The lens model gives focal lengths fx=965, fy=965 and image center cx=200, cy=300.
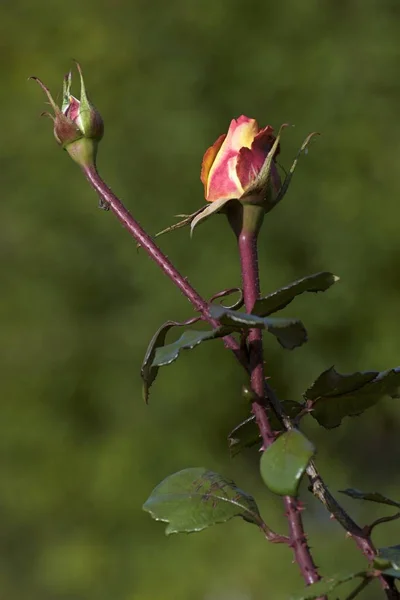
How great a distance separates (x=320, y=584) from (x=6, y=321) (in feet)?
6.74

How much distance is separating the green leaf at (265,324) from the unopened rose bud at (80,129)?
3.3 inches

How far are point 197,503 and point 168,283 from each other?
70.8 inches

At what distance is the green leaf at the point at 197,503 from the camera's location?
0.36 metres

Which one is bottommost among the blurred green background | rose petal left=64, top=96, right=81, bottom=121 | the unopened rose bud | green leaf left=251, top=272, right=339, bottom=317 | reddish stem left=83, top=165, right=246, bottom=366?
the blurred green background

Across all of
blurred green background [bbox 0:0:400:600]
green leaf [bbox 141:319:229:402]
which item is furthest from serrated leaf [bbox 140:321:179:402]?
blurred green background [bbox 0:0:400:600]

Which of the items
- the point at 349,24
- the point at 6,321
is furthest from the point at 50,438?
the point at 349,24

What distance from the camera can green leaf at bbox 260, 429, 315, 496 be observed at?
316mm

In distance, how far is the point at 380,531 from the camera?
2.25 m

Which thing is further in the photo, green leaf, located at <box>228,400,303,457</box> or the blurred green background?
the blurred green background

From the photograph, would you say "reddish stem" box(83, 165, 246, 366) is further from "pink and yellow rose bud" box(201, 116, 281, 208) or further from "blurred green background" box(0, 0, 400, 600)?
"blurred green background" box(0, 0, 400, 600)

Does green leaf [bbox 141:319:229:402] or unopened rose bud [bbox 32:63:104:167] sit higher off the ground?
unopened rose bud [bbox 32:63:104:167]

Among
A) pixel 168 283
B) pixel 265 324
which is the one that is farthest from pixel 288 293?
pixel 168 283

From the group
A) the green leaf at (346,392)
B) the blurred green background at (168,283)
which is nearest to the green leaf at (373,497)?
the green leaf at (346,392)

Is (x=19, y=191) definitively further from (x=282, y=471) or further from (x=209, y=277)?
(x=282, y=471)
